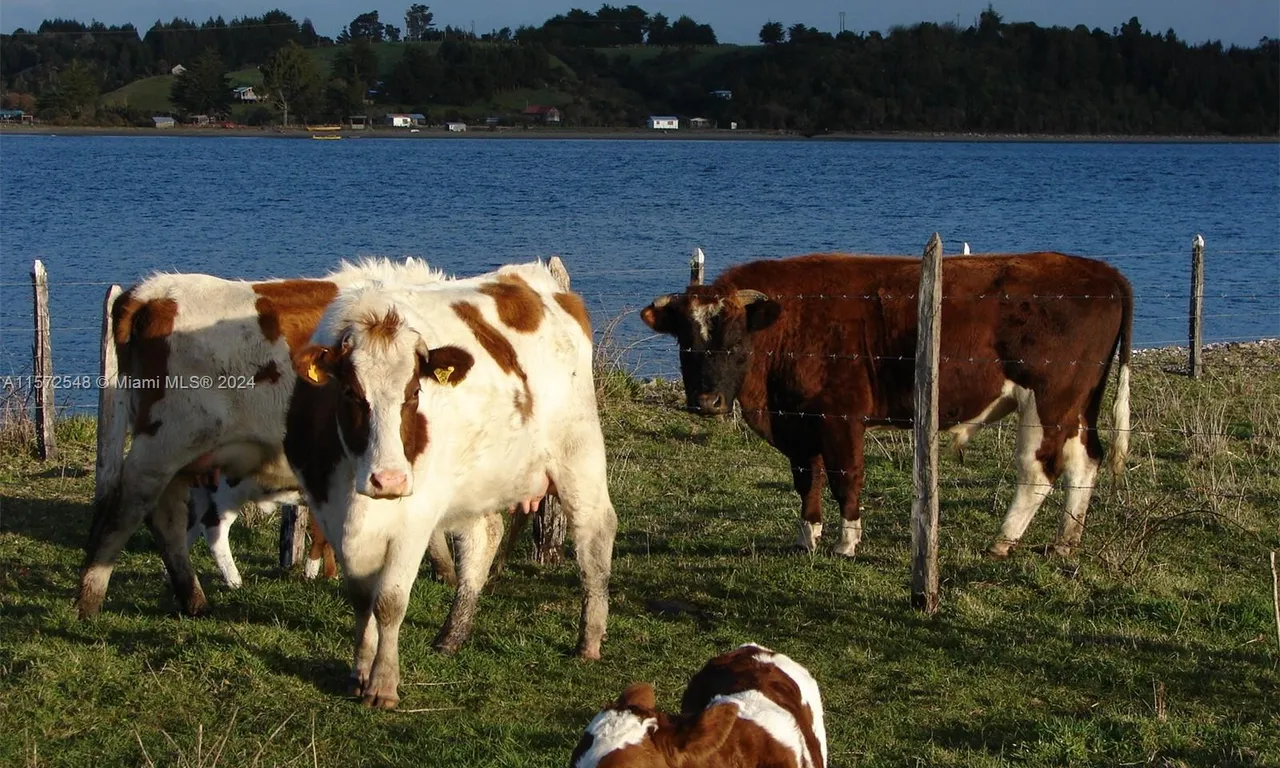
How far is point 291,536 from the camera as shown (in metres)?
9.03

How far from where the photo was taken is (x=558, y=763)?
5.91 m

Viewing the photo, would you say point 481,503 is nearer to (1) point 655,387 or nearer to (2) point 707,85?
(1) point 655,387

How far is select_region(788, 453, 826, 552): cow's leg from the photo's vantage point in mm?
9477

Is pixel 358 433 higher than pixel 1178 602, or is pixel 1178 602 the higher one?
pixel 358 433

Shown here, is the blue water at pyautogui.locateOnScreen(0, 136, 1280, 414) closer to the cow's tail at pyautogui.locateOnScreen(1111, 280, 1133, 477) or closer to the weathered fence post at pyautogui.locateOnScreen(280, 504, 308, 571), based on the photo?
the cow's tail at pyautogui.locateOnScreen(1111, 280, 1133, 477)

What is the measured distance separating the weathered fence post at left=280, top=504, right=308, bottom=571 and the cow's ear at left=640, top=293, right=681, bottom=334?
264 centimetres

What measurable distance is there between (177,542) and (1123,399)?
20.7ft

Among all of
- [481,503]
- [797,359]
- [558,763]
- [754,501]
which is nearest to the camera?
[558,763]

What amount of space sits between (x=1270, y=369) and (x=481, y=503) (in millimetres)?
12143

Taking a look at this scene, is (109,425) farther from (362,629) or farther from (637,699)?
(637,699)

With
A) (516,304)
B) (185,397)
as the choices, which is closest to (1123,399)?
(516,304)

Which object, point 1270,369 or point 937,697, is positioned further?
point 1270,369

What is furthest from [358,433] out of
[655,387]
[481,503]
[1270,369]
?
[1270,369]

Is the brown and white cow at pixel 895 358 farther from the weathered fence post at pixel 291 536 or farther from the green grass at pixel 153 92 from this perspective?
the green grass at pixel 153 92
